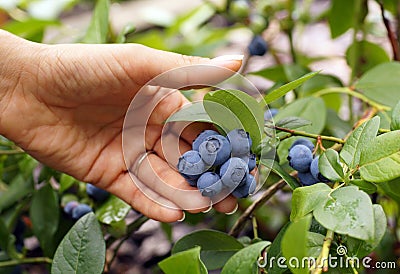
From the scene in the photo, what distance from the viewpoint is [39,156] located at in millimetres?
942

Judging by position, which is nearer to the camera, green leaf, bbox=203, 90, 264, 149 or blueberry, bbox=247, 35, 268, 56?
green leaf, bbox=203, 90, 264, 149

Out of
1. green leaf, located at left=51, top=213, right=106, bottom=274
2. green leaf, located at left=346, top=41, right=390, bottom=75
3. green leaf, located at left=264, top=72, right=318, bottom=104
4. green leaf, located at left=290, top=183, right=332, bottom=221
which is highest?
green leaf, located at left=264, top=72, right=318, bottom=104

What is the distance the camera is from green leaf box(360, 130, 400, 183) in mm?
616

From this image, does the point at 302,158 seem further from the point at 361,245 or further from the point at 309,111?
the point at 309,111

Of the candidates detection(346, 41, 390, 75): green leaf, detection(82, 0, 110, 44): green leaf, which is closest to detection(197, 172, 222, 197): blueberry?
detection(82, 0, 110, 44): green leaf

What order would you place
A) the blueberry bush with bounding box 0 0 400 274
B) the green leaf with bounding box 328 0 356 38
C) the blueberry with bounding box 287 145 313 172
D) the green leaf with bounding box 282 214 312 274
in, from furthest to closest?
the green leaf with bounding box 328 0 356 38 < the blueberry with bounding box 287 145 313 172 < the blueberry bush with bounding box 0 0 400 274 < the green leaf with bounding box 282 214 312 274

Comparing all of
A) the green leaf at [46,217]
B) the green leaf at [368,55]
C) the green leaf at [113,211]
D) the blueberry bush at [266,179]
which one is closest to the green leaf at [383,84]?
the blueberry bush at [266,179]

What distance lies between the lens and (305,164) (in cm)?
72

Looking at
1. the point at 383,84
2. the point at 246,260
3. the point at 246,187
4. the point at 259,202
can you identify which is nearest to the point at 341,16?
the point at 383,84

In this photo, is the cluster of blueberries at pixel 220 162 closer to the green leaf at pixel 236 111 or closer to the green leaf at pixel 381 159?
the green leaf at pixel 236 111

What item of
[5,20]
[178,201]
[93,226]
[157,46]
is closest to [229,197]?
[178,201]

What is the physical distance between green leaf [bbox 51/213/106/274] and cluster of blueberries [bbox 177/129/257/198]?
0.52 feet

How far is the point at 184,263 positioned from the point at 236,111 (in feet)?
0.68

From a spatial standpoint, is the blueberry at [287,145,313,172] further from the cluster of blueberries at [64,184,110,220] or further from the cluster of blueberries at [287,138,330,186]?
the cluster of blueberries at [64,184,110,220]
